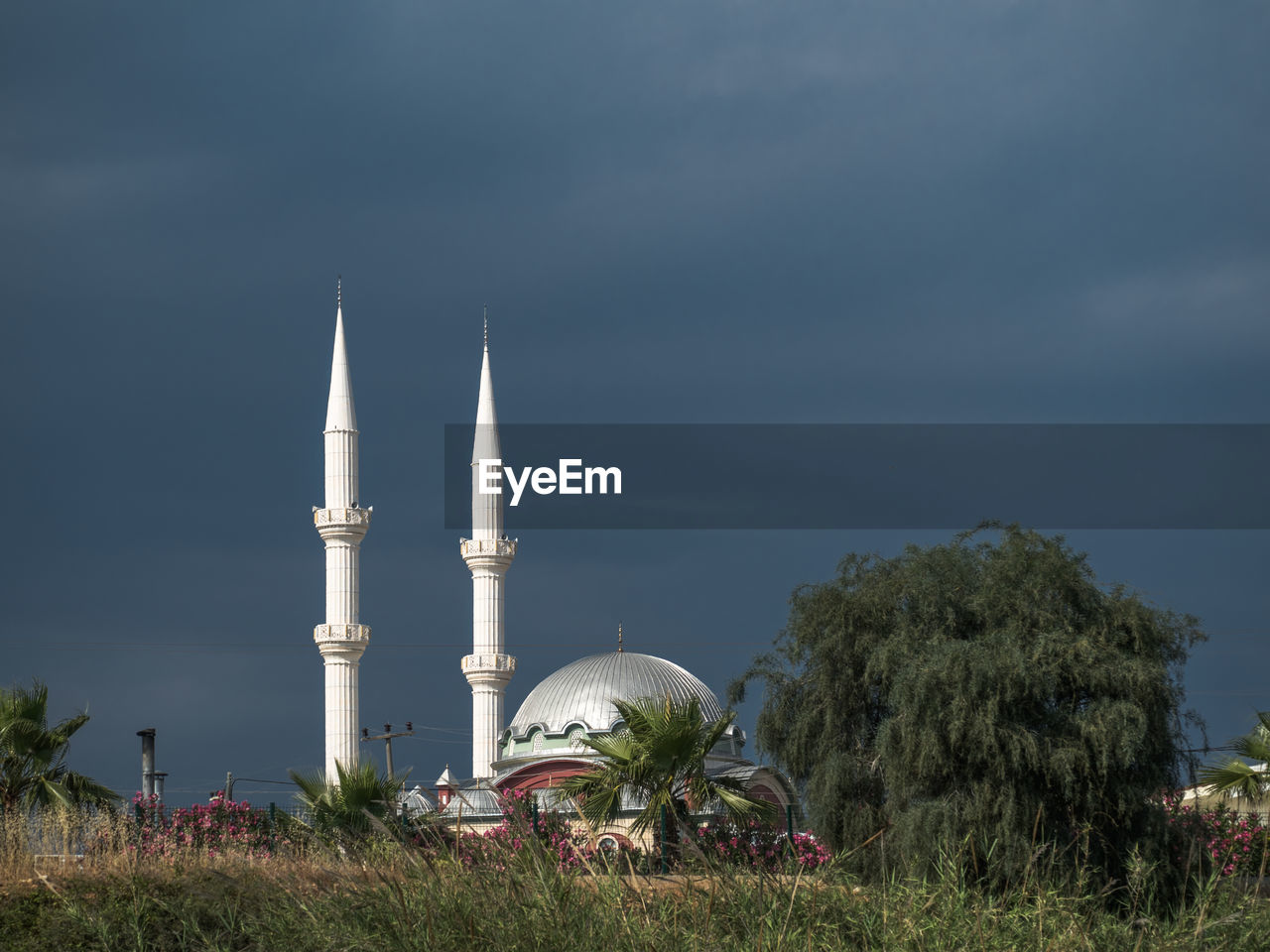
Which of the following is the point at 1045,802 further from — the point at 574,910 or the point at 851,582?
the point at 574,910

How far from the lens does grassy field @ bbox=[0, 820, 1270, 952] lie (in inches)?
436

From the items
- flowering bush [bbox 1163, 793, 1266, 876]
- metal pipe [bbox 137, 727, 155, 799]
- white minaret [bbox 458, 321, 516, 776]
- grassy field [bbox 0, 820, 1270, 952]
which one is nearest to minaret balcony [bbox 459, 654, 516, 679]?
white minaret [bbox 458, 321, 516, 776]

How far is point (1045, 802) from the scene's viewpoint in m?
21.8

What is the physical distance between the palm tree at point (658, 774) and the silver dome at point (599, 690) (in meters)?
28.9

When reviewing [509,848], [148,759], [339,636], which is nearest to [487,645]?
[339,636]

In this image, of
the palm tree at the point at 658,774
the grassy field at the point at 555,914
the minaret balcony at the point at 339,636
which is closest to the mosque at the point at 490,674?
the minaret balcony at the point at 339,636

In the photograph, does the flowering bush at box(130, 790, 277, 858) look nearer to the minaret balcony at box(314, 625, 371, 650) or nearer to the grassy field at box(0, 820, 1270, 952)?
the grassy field at box(0, 820, 1270, 952)

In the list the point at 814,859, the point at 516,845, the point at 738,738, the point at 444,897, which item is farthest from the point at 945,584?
the point at 738,738

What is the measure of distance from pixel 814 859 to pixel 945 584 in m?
5.31

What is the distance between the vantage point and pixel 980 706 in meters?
21.7

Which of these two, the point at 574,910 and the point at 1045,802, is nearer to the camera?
the point at 574,910

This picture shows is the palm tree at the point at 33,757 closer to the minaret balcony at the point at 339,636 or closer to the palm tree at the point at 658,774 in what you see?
the palm tree at the point at 658,774

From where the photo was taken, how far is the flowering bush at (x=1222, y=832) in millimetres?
22047

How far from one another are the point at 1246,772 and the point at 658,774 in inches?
434
